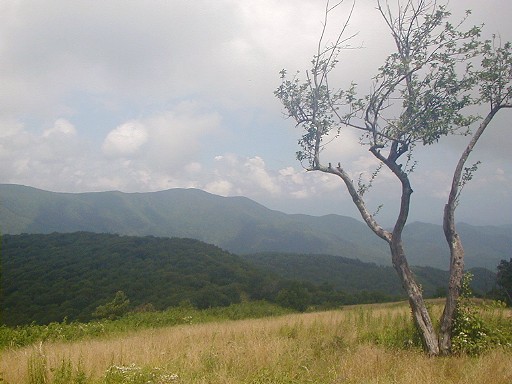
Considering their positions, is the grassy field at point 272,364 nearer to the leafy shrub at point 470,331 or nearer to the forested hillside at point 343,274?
the leafy shrub at point 470,331

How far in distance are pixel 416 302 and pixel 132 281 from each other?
209ft

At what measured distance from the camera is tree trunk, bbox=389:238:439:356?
29.1 ft

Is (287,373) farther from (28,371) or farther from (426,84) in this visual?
(426,84)

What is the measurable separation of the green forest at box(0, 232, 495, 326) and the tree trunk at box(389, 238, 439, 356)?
3310cm

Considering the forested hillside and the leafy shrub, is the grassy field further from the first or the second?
the forested hillside

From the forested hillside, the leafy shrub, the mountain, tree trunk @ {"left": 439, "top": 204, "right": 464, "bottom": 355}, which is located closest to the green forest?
the mountain

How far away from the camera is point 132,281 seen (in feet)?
220

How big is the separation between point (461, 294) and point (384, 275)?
119m

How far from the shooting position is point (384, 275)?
12175cm

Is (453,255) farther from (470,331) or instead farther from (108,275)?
(108,275)

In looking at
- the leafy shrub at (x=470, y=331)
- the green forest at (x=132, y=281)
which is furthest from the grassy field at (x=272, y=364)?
the green forest at (x=132, y=281)

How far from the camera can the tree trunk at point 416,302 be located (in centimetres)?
888

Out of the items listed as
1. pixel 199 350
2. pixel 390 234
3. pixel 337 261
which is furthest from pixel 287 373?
pixel 337 261

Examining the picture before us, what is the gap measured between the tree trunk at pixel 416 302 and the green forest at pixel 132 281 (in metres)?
33.1
